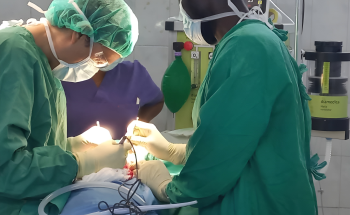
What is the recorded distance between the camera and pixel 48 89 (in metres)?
1.44

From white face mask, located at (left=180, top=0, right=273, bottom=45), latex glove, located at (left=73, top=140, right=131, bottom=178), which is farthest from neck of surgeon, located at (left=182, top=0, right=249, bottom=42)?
latex glove, located at (left=73, top=140, right=131, bottom=178)

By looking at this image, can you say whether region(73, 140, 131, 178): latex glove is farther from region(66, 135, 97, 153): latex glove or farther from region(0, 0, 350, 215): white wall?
region(0, 0, 350, 215): white wall

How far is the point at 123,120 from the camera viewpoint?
8.26 ft

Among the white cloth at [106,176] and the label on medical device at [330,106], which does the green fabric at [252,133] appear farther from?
the label on medical device at [330,106]

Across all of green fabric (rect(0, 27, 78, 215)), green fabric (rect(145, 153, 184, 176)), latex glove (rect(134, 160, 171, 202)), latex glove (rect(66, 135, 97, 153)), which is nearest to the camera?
green fabric (rect(0, 27, 78, 215))

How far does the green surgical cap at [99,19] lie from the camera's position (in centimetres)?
144

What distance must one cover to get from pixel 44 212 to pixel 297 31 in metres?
1.83

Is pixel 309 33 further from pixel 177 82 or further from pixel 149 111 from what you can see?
pixel 149 111

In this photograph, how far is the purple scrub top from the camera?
2.40 meters

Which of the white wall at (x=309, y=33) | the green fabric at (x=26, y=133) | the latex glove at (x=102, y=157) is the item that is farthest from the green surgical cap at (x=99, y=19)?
the white wall at (x=309, y=33)

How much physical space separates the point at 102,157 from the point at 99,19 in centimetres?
58

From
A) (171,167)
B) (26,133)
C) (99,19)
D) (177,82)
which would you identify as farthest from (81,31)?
(177,82)

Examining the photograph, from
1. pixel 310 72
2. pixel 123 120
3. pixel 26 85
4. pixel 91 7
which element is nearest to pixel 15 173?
pixel 26 85

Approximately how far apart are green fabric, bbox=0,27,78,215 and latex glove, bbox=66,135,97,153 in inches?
16.3
